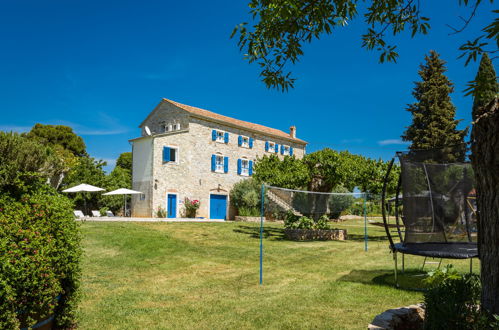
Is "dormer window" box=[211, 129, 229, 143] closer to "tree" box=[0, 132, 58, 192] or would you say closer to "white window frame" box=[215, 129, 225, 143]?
"white window frame" box=[215, 129, 225, 143]

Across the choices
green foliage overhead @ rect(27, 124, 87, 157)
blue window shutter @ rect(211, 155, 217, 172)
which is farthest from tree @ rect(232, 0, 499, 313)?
green foliage overhead @ rect(27, 124, 87, 157)

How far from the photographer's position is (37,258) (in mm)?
2930

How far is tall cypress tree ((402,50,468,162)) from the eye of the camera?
87.8 ft

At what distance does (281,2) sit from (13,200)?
10.1 feet

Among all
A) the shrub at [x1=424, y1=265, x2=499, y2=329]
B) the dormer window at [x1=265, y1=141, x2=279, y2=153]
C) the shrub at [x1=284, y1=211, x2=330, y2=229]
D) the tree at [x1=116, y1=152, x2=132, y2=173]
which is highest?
the dormer window at [x1=265, y1=141, x2=279, y2=153]

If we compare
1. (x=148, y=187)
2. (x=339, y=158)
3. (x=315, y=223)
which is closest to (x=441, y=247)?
(x=315, y=223)

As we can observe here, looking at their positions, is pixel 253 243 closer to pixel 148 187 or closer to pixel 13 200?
pixel 13 200

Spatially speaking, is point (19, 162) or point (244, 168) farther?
point (244, 168)

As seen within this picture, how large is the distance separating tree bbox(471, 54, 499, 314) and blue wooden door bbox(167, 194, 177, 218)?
77.5 ft

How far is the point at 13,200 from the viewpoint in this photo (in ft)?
10.6

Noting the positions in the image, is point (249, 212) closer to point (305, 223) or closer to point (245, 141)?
point (245, 141)

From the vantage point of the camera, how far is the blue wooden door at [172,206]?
81.7 ft

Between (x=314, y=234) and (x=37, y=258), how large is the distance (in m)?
12.8

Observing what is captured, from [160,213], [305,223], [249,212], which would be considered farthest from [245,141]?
[305,223]
